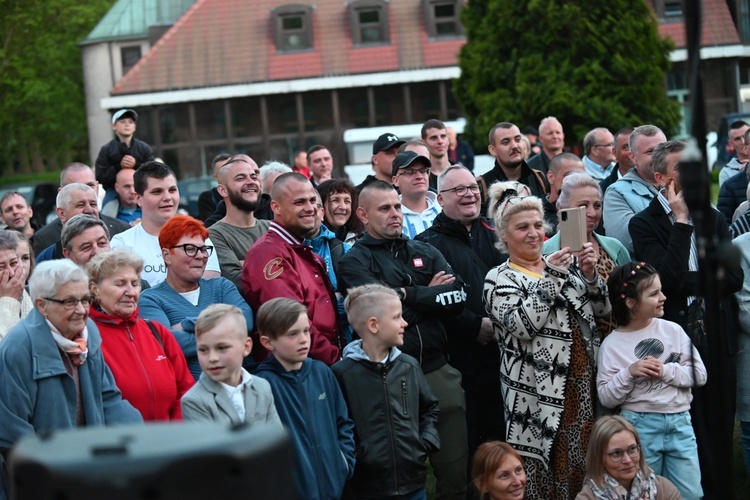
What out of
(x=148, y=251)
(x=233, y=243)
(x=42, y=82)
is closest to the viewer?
(x=148, y=251)

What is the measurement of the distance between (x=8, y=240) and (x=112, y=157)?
475 cm

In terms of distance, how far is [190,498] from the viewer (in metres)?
2.25

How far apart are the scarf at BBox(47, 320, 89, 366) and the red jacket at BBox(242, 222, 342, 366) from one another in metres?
1.35

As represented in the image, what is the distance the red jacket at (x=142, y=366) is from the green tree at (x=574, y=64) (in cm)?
1918

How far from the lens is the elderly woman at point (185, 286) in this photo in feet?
18.9

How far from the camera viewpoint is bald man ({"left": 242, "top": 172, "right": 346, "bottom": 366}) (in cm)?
595

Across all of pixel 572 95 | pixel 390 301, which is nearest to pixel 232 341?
pixel 390 301

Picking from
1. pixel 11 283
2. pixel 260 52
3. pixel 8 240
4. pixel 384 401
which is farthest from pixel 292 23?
pixel 384 401

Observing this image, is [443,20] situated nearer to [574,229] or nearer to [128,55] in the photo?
[128,55]

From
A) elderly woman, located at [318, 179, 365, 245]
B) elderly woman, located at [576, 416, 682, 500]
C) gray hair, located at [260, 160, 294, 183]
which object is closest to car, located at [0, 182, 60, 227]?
gray hair, located at [260, 160, 294, 183]

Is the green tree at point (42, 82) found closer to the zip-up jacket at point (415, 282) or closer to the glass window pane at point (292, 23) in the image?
the glass window pane at point (292, 23)

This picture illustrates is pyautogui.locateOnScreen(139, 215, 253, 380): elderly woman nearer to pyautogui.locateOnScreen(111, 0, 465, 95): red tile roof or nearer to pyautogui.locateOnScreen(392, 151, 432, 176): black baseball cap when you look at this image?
pyautogui.locateOnScreen(392, 151, 432, 176): black baseball cap

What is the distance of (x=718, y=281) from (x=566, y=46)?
868 inches

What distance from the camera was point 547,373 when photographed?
592 centimetres
